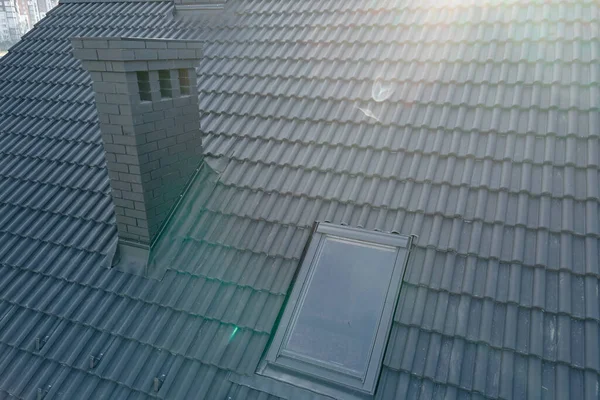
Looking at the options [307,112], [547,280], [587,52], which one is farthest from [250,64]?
[547,280]

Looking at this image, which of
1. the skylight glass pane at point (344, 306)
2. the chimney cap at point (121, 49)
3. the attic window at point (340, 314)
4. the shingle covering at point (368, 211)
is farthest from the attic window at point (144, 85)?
the skylight glass pane at point (344, 306)

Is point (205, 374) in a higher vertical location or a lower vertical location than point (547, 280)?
lower

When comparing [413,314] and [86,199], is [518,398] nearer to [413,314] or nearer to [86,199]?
[413,314]

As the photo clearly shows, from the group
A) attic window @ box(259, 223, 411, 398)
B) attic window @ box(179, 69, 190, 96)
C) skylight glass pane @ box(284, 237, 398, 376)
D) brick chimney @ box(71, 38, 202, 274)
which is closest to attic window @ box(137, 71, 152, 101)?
brick chimney @ box(71, 38, 202, 274)

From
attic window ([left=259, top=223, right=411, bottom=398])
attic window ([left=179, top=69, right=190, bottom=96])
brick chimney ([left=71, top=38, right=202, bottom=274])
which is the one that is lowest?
attic window ([left=259, top=223, right=411, bottom=398])

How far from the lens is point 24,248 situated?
4.37 meters

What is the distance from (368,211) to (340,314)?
3.07 feet

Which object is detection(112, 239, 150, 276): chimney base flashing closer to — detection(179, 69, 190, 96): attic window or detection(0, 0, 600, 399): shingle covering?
detection(0, 0, 600, 399): shingle covering

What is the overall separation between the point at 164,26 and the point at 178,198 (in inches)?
144

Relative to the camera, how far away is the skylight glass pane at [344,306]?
303 centimetres

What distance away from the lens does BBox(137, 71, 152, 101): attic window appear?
3.65m

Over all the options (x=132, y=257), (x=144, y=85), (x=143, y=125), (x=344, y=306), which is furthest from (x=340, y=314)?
(x=144, y=85)

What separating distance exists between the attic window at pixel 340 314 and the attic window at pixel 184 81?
1900 millimetres

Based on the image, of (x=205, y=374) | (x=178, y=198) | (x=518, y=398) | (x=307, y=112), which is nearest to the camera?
(x=518, y=398)
